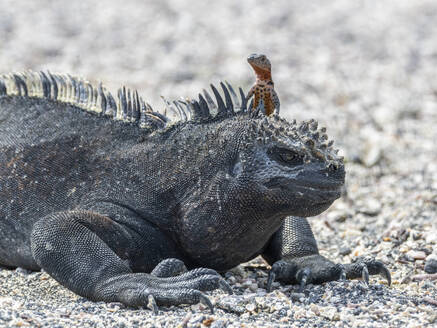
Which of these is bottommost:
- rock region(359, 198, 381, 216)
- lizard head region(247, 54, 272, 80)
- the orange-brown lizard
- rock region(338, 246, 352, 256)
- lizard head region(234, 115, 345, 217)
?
rock region(338, 246, 352, 256)

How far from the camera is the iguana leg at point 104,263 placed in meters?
5.24

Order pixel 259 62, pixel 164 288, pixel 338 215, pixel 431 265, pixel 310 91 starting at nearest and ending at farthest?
pixel 164 288 → pixel 259 62 → pixel 431 265 → pixel 338 215 → pixel 310 91

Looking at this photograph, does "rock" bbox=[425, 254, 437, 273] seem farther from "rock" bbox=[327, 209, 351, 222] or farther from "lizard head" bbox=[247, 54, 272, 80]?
"lizard head" bbox=[247, 54, 272, 80]

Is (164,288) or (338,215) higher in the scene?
(338,215)

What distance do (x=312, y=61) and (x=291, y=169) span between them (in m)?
11.2

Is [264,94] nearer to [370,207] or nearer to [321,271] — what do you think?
[321,271]

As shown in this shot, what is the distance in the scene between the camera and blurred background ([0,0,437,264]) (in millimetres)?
10055

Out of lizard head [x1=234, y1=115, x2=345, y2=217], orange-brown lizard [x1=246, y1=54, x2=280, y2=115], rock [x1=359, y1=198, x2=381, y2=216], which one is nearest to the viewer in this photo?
lizard head [x1=234, y1=115, x2=345, y2=217]

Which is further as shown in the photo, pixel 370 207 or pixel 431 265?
pixel 370 207

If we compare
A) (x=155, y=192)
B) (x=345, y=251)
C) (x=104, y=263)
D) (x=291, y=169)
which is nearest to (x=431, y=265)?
(x=345, y=251)

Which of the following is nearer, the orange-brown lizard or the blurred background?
the orange-brown lizard

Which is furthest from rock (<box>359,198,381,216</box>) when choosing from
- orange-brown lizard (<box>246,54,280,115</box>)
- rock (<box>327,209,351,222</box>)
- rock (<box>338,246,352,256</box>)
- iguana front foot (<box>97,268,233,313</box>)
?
iguana front foot (<box>97,268,233,313</box>)

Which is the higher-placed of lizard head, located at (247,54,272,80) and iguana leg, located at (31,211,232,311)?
lizard head, located at (247,54,272,80)

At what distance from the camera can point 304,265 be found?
622cm
